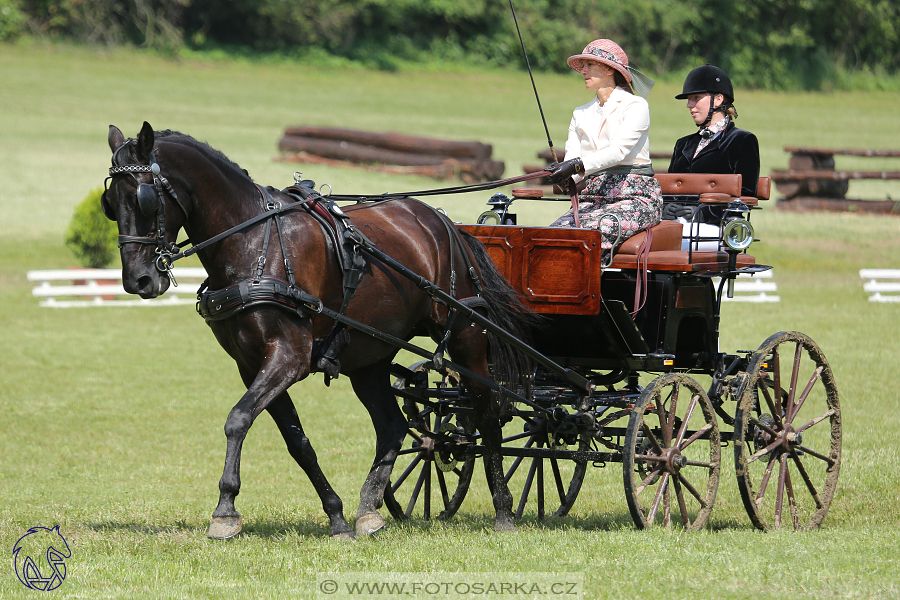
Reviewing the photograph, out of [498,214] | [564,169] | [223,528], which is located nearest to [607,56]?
[564,169]

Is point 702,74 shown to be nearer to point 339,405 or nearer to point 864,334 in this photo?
point 339,405

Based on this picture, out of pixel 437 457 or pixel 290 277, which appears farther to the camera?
pixel 437 457

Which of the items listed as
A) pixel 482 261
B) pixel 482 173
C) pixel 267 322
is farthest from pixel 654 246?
pixel 482 173

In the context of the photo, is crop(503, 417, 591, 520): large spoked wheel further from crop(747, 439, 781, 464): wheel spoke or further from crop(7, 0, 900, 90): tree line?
crop(7, 0, 900, 90): tree line

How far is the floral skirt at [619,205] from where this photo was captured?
672 centimetres

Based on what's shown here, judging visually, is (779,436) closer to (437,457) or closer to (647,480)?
(647,480)

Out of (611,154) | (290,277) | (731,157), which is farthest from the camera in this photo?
(731,157)

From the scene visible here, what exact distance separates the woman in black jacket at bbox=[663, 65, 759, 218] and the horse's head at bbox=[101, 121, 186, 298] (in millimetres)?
3691

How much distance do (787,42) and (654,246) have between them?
152 ft

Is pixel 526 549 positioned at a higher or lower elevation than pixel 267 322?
lower

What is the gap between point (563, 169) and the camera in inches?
257

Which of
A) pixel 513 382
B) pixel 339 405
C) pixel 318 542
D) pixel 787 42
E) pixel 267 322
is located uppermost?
pixel 787 42

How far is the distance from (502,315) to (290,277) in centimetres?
153

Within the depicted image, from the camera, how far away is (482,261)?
6750 mm
